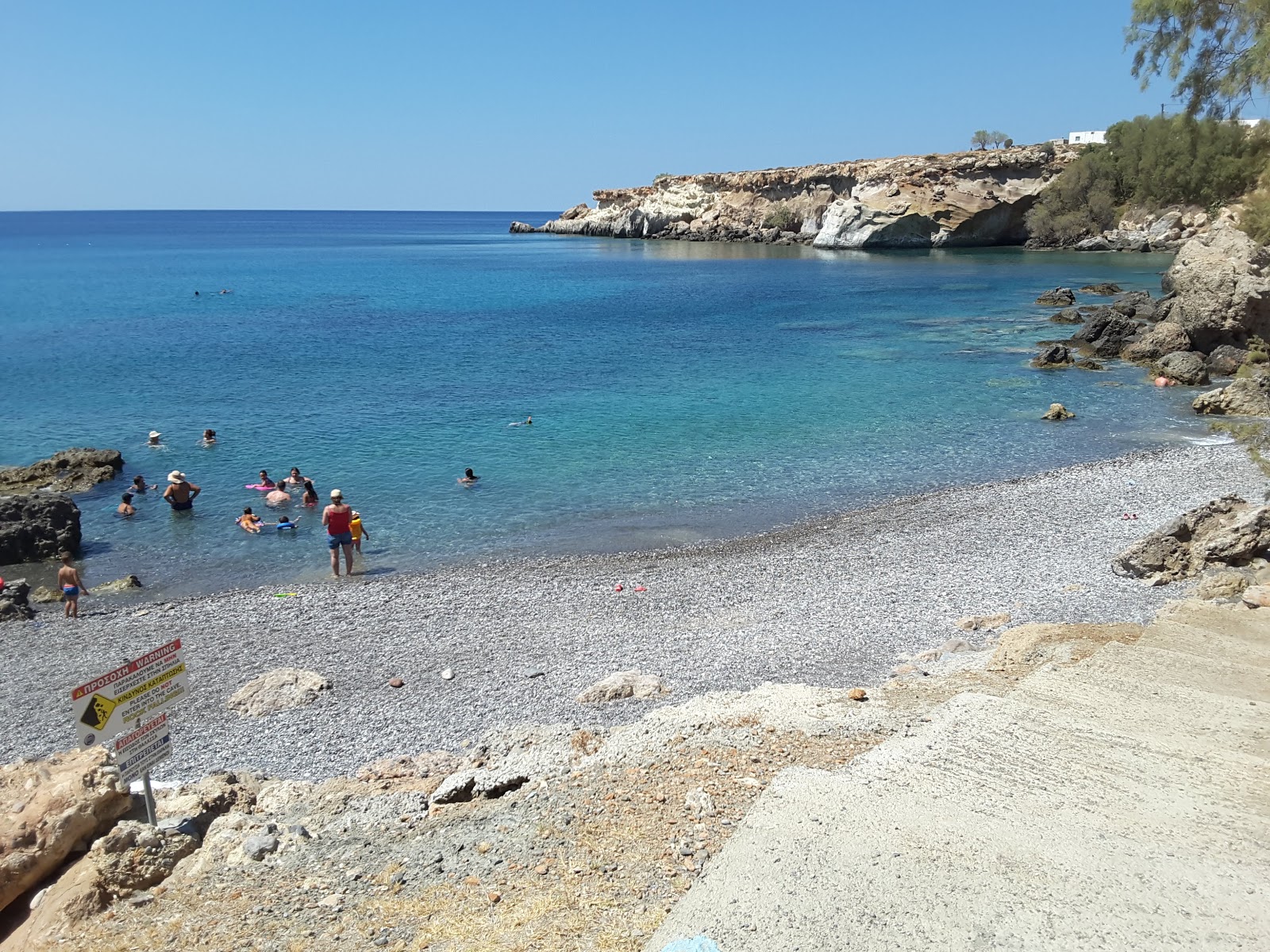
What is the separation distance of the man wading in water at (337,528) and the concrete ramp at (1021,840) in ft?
38.4

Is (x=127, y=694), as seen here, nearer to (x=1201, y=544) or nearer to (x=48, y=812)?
(x=48, y=812)

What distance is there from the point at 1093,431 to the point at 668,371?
1652 cm

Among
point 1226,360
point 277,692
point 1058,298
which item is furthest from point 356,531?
point 1058,298

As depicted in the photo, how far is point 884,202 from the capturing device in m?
99.2

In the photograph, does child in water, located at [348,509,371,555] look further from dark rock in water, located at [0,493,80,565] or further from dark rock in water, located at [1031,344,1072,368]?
dark rock in water, located at [1031,344,1072,368]

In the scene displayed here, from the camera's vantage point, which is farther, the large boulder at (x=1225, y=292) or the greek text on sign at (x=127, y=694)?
the large boulder at (x=1225, y=292)

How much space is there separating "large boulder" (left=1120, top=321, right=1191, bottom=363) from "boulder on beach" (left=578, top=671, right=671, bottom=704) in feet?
101

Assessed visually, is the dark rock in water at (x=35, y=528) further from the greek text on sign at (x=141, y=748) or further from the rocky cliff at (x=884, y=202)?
the rocky cliff at (x=884, y=202)

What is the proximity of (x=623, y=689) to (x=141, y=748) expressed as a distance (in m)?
5.46

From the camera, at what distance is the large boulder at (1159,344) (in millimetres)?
34719

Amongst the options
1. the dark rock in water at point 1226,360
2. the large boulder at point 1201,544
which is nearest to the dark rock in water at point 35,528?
the large boulder at point 1201,544

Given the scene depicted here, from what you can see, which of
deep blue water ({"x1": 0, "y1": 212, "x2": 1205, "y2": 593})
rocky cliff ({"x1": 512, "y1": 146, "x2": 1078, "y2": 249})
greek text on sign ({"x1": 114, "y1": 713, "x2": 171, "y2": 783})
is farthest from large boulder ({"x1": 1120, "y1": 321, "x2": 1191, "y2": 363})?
rocky cliff ({"x1": 512, "y1": 146, "x2": 1078, "y2": 249})

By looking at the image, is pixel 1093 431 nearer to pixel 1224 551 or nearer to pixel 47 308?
pixel 1224 551

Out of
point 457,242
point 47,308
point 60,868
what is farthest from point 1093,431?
point 457,242
